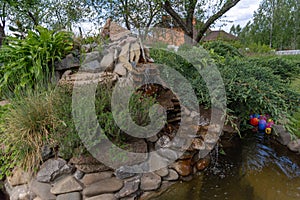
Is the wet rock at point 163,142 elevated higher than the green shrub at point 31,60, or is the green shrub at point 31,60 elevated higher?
the green shrub at point 31,60

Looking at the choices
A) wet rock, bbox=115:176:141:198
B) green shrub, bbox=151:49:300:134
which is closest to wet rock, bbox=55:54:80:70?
green shrub, bbox=151:49:300:134

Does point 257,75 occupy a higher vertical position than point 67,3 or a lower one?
lower

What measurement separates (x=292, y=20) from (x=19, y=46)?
23267mm

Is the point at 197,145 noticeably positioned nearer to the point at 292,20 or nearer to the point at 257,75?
the point at 257,75

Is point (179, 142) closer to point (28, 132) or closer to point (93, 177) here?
point (93, 177)

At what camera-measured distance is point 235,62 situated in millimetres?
2529

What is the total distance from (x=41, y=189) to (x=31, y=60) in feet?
5.41

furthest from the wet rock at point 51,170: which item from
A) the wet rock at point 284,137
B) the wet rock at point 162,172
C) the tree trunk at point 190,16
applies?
the tree trunk at point 190,16

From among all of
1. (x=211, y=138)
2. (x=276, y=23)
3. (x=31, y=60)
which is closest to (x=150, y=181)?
(x=211, y=138)

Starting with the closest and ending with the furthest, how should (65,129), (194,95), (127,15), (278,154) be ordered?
(65,129) < (194,95) < (278,154) < (127,15)

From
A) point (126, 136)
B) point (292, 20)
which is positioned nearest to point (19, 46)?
point (126, 136)

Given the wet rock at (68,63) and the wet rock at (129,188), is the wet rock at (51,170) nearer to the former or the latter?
the wet rock at (129,188)

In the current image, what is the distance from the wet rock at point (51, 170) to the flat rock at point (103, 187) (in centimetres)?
29

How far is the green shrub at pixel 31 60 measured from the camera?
8.20 ft
